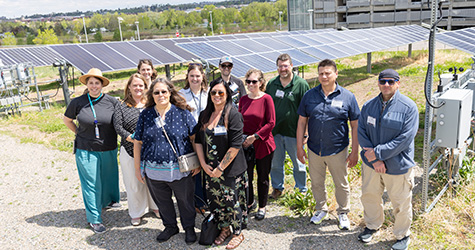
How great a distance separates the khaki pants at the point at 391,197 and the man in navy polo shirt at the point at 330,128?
311mm

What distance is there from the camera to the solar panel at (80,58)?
11.2 metres

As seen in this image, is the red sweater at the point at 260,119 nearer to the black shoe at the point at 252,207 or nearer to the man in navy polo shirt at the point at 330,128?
the man in navy polo shirt at the point at 330,128

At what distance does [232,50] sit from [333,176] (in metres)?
7.46

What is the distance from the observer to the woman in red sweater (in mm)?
4324

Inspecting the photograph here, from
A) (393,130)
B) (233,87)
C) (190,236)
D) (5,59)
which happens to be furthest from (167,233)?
(5,59)

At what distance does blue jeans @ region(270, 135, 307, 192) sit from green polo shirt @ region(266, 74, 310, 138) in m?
0.12

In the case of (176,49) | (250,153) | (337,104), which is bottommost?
(250,153)

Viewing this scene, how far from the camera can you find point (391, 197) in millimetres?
3795

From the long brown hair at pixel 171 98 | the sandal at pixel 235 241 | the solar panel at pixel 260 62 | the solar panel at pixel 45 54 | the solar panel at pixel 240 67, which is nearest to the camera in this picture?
the long brown hair at pixel 171 98

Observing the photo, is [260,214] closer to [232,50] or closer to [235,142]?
[235,142]

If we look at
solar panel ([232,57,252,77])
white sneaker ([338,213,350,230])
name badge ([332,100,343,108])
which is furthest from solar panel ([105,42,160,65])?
white sneaker ([338,213,350,230])

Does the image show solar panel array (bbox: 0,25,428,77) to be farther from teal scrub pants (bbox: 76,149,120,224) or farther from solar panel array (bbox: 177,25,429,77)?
teal scrub pants (bbox: 76,149,120,224)

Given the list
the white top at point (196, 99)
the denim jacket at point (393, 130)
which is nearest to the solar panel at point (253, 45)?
the white top at point (196, 99)

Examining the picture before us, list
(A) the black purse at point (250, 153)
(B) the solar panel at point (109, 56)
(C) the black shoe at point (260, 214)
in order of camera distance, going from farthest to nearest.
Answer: (B) the solar panel at point (109, 56), (C) the black shoe at point (260, 214), (A) the black purse at point (250, 153)
